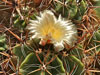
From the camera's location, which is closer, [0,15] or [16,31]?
[16,31]

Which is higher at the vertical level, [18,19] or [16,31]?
[18,19]

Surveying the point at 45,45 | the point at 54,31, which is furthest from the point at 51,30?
the point at 45,45

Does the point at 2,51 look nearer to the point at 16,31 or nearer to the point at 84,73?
the point at 16,31

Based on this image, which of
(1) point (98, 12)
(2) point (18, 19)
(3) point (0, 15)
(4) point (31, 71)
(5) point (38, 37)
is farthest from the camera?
(1) point (98, 12)

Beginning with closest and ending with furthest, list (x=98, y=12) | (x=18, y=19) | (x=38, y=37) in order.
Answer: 1. (x=38, y=37)
2. (x=18, y=19)
3. (x=98, y=12)

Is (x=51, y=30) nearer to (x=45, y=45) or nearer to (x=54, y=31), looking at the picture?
(x=54, y=31)

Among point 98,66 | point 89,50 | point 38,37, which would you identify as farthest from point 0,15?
point 98,66
